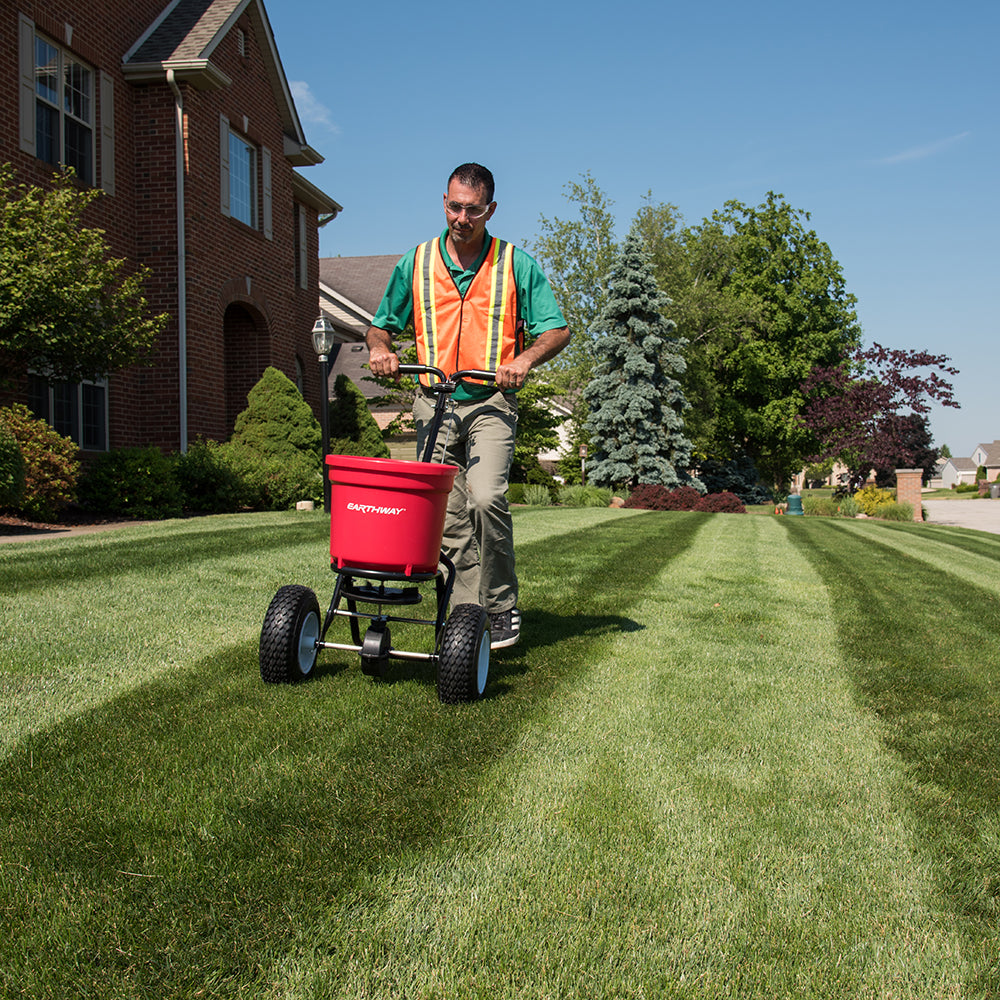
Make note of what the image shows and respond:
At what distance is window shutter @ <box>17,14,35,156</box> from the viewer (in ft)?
37.1

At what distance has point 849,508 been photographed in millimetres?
25797

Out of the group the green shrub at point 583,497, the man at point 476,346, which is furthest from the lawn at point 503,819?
the green shrub at point 583,497

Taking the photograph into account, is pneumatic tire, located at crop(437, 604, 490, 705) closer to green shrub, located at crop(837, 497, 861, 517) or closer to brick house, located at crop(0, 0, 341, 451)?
brick house, located at crop(0, 0, 341, 451)

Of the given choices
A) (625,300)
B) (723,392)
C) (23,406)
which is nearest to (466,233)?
(23,406)

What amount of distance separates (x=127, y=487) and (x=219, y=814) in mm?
9571

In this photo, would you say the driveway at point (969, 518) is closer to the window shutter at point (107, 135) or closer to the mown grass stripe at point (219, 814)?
the window shutter at point (107, 135)

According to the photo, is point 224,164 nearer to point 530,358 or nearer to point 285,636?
point 530,358

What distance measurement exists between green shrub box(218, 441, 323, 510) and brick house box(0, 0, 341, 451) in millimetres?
1165

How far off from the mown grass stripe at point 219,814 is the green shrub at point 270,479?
929 cm

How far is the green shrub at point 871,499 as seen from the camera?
26.2 m

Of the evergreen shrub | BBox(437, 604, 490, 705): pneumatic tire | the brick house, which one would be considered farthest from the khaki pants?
the evergreen shrub

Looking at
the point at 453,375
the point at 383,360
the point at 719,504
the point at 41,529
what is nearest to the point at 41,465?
the point at 41,529

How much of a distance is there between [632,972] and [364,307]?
27926 mm

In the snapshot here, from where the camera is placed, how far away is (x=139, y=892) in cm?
189
